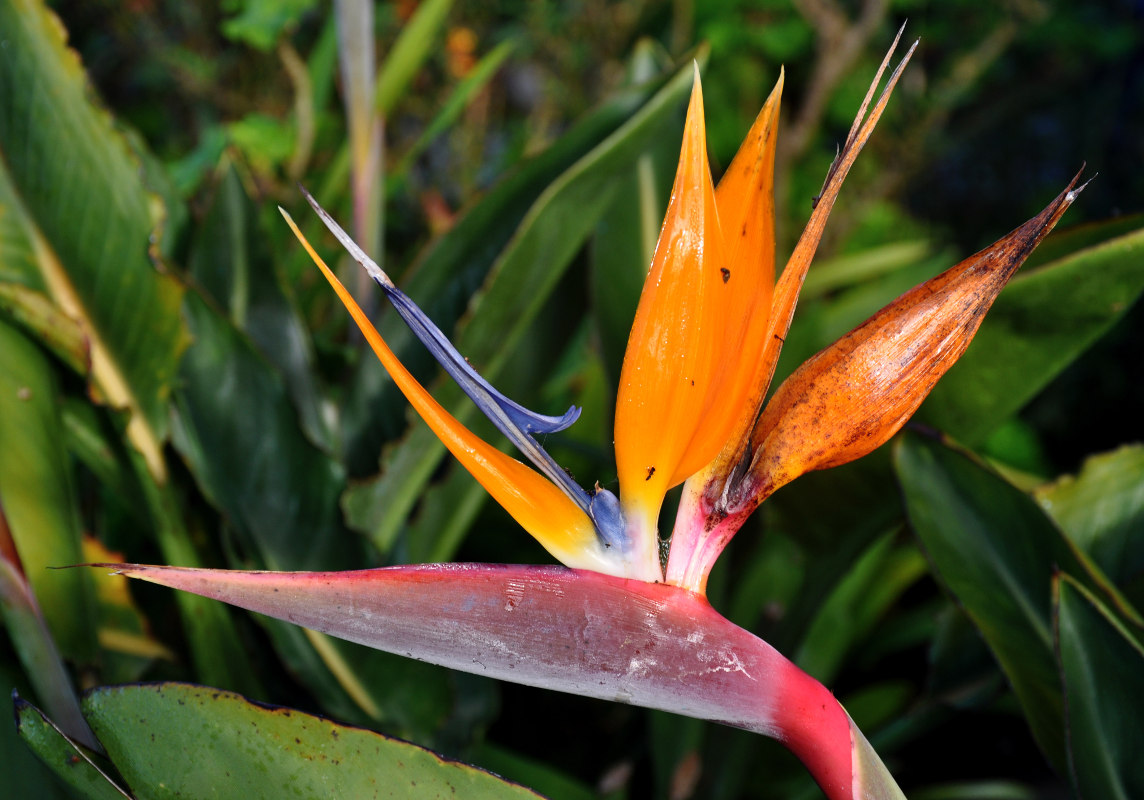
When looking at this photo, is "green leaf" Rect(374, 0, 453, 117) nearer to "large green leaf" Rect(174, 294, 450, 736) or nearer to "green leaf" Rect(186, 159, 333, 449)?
"green leaf" Rect(186, 159, 333, 449)

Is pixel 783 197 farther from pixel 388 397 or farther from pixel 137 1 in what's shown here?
pixel 137 1

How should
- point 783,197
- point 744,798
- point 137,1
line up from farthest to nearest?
point 137,1 → point 783,197 → point 744,798

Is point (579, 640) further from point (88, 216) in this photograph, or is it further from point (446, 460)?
point (88, 216)

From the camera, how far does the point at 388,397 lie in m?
0.67

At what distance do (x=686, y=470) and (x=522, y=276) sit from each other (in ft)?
0.94

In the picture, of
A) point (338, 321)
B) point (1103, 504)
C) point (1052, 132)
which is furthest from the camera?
point (1052, 132)

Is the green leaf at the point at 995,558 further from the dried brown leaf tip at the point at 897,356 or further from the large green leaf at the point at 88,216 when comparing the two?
the large green leaf at the point at 88,216

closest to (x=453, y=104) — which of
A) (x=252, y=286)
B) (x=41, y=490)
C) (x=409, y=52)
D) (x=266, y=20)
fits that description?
(x=409, y=52)

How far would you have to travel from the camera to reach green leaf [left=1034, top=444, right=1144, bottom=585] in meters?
0.52

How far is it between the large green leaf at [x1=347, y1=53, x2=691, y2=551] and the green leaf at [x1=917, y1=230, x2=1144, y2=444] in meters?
0.26

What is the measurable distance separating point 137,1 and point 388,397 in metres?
1.27

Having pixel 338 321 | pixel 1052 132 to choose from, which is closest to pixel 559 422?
pixel 338 321

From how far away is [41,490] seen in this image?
0.51m

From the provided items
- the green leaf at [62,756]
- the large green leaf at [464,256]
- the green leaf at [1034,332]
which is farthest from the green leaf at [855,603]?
the green leaf at [62,756]
